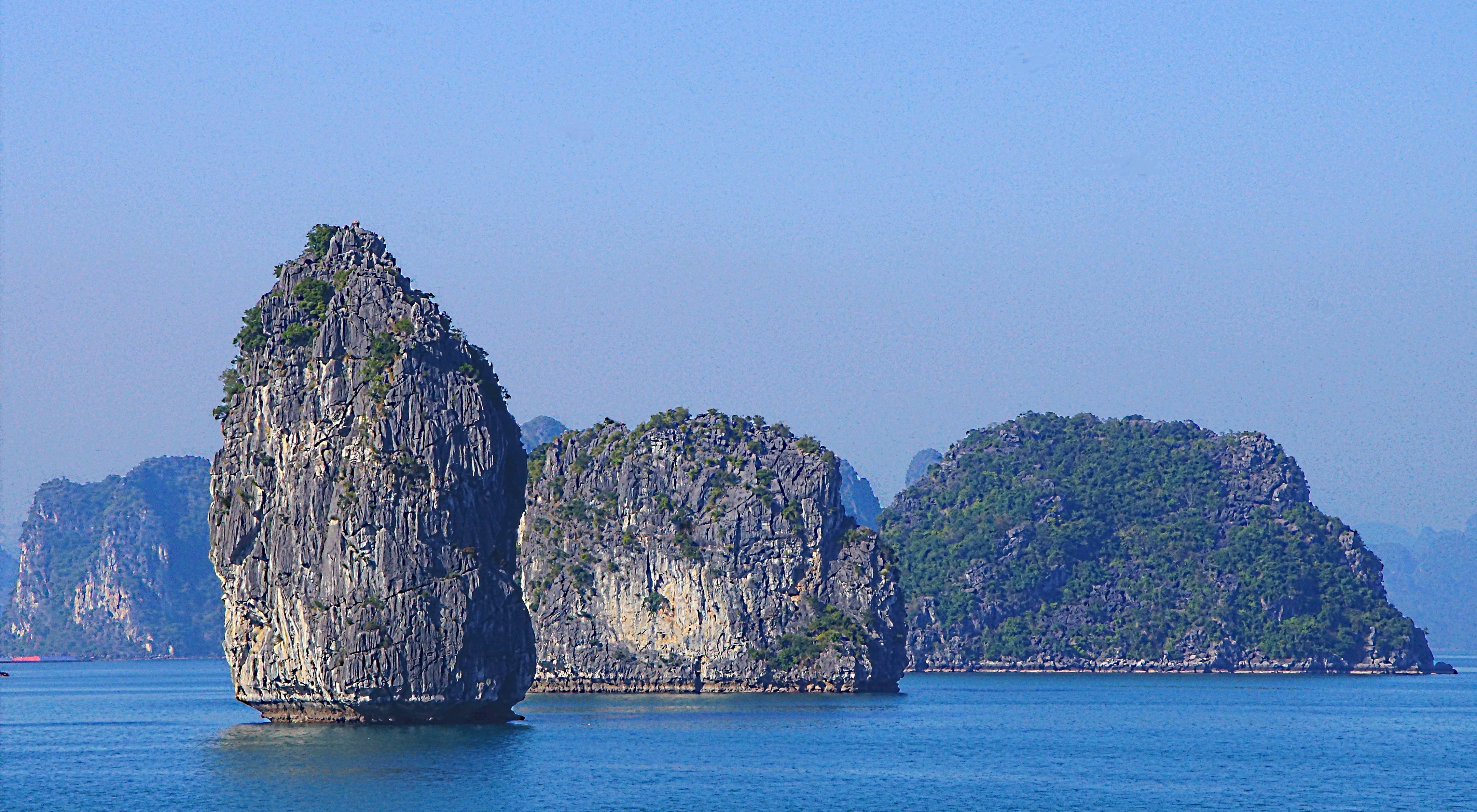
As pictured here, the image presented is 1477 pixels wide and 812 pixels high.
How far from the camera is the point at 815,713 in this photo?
119m

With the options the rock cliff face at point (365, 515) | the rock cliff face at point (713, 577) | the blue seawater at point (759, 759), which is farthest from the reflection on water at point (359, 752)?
the rock cliff face at point (713, 577)

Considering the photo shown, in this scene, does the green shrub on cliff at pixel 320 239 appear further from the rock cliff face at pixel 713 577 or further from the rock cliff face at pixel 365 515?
the rock cliff face at pixel 713 577

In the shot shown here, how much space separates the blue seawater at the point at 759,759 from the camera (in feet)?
230

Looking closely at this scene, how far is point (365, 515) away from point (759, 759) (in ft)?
67.7

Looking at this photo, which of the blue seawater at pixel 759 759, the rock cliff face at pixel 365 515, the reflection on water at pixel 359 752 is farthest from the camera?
the rock cliff face at pixel 365 515

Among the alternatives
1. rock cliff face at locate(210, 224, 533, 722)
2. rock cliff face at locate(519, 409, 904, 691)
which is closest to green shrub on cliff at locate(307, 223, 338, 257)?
rock cliff face at locate(210, 224, 533, 722)

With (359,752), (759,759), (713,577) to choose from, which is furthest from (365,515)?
(713,577)

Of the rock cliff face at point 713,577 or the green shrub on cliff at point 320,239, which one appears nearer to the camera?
the green shrub on cliff at point 320,239

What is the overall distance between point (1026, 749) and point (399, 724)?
2983cm

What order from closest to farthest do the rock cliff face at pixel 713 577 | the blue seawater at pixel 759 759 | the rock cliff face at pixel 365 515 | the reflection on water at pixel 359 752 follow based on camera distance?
the blue seawater at pixel 759 759, the reflection on water at pixel 359 752, the rock cliff face at pixel 365 515, the rock cliff face at pixel 713 577

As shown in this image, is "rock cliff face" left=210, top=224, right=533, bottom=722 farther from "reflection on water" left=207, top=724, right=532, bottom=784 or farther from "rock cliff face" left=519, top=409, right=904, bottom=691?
"rock cliff face" left=519, top=409, right=904, bottom=691

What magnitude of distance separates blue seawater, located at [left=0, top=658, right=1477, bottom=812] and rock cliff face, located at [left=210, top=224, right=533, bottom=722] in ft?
8.38

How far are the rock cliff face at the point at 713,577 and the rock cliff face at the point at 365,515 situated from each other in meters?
55.2

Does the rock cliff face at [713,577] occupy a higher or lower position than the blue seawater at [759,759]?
higher
